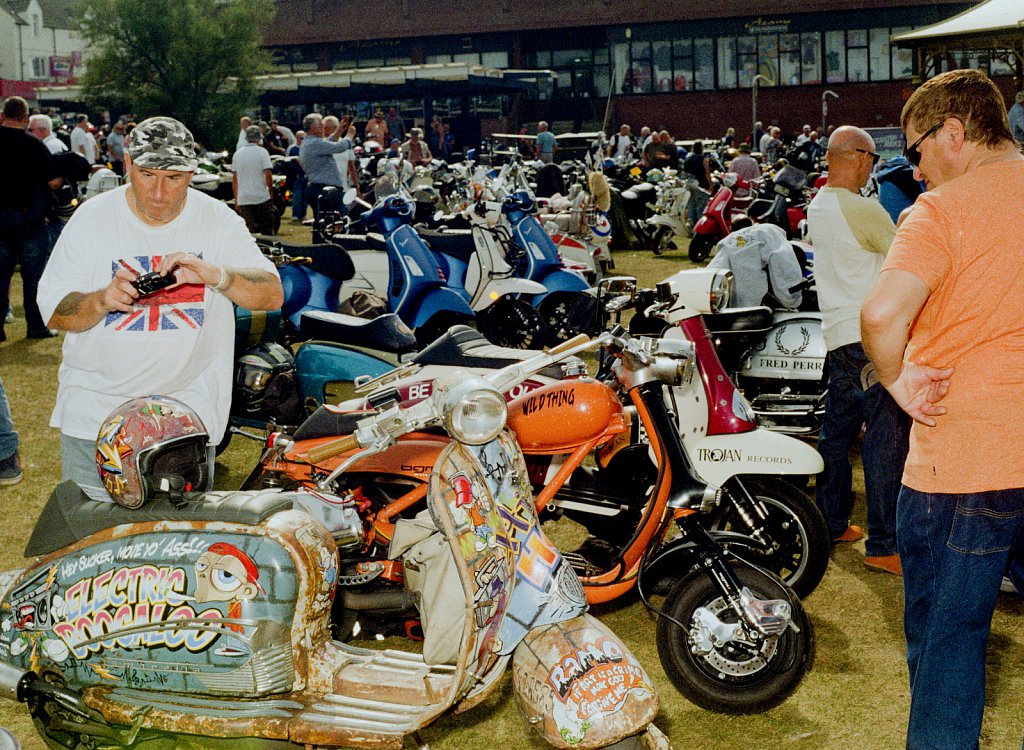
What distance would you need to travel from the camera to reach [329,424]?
14.6 feet

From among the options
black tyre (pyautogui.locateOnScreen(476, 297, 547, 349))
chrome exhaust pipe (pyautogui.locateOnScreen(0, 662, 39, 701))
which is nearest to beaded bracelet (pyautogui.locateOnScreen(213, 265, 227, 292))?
chrome exhaust pipe (pyautogui.locateOnScreen(0, 662, 39, 701))

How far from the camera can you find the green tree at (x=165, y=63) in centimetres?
3828

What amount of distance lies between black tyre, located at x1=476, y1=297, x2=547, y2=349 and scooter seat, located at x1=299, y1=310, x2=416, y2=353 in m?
2.95

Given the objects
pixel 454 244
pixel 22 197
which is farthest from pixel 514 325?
pixel 22 197

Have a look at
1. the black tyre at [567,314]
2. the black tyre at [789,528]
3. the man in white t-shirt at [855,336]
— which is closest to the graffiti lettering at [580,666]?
the black tyre at [789,528]

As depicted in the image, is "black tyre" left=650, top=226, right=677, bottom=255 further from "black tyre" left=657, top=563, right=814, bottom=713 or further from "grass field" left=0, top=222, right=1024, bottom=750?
"black tyre" left=657, top=563, right=814, bottom=713

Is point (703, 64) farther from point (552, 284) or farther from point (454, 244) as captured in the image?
point (454, 244)

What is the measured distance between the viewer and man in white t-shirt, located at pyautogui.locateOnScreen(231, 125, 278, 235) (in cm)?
1593

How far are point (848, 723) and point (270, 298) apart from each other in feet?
7.72

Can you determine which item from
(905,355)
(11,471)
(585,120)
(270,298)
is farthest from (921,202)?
(585,120)

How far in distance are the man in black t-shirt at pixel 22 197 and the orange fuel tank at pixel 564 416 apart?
6300mm

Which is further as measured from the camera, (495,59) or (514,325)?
(495,59)

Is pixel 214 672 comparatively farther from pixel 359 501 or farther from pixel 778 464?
pixel 778 464

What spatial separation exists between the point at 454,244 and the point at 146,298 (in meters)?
6.38
